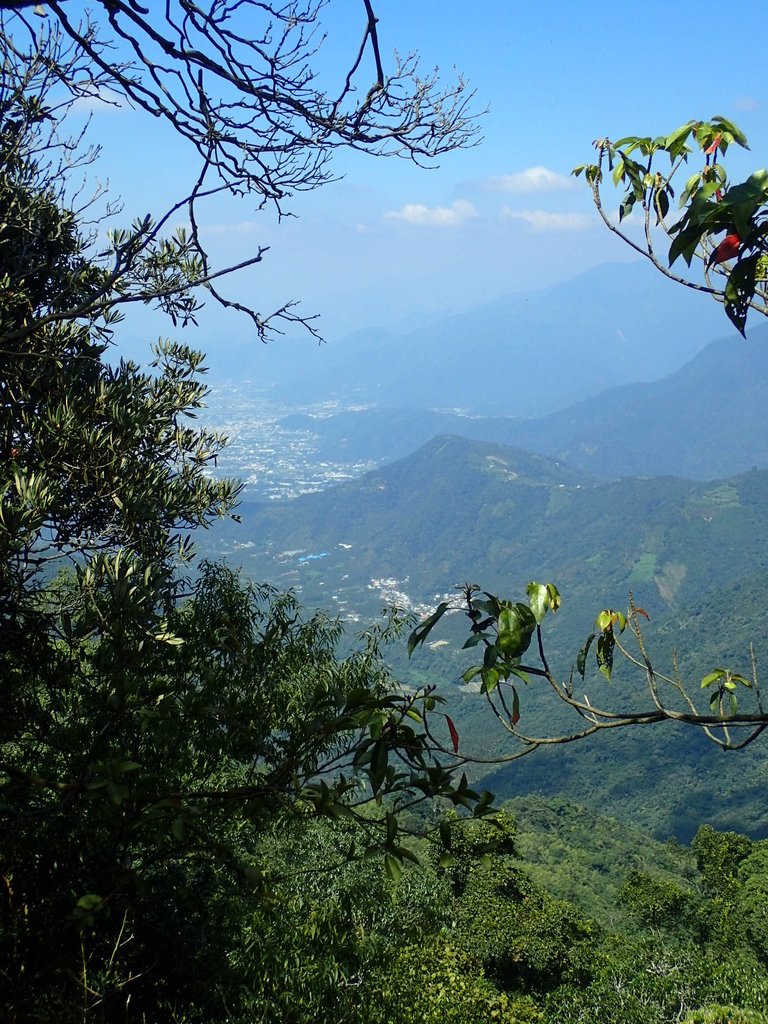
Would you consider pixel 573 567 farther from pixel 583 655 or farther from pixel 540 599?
pixel 540 599

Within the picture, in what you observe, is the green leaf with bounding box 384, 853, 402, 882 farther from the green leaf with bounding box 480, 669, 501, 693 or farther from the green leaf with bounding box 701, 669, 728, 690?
the green leaf with bounding box 701, 669, 728, 690

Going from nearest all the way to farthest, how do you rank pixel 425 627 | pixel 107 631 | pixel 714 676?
pixel 425 627, pixel 714 676, pixel 107 631

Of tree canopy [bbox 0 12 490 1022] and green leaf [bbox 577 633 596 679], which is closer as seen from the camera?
green leaf [bbox 577 633 596 679]

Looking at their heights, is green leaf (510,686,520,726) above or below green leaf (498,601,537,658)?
below

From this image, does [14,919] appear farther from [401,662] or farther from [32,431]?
[401,662]

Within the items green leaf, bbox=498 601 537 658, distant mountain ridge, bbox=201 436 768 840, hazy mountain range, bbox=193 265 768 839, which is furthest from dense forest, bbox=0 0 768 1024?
hazy mountain range, bbox=193 265 768 839

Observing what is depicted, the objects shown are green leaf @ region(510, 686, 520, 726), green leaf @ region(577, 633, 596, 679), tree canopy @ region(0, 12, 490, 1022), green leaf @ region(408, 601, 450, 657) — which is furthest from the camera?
tree canopy @ region(0, 12, 490, 1022)

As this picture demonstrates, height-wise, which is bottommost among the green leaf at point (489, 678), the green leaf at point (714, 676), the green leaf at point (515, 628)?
the green leaf at point (714, 676)

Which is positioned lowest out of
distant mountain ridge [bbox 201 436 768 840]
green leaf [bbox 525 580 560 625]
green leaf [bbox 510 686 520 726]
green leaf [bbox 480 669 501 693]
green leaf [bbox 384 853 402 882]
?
distant mountain ridge [bbox 201 436 768 840]

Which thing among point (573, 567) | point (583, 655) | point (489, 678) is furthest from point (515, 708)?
point (573, 567)

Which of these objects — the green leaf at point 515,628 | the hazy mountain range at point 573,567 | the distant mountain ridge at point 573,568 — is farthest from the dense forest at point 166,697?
the hazy mountain range at point 573,567

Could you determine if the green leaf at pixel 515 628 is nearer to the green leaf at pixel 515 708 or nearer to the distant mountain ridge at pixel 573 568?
the green leaf at pixel 515 708
